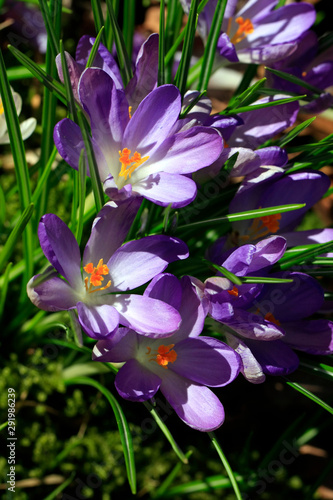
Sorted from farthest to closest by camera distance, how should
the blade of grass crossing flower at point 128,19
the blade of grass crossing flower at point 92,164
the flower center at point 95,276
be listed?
1. the blade of grass crossing flower at point 128,19
2. the flower center at point 95,276
3. the blade of grass crossing flower at point 92,164

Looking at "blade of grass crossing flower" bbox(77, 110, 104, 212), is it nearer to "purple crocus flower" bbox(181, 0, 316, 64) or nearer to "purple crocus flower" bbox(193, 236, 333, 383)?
"purple crocus flower" bbox(193, 236, 333, 383)

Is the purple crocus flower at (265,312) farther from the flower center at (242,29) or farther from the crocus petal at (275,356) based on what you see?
the flower center at (242,29)

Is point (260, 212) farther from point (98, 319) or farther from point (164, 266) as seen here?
point (98, 319)

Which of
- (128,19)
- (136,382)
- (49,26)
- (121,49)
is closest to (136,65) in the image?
(121,49)

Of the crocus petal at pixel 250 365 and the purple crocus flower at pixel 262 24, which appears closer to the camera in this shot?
the crocus petal at pixel 250 365

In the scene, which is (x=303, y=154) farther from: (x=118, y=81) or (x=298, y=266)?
(x=118, y=81)

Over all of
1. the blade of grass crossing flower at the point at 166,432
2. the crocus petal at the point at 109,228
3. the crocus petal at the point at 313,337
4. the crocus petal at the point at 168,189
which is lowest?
the blade of grass crossing flower at the point at 166,432

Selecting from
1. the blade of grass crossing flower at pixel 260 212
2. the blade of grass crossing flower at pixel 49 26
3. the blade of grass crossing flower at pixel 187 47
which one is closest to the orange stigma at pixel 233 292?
the blade of grass crossing flower at pixel 260 212
